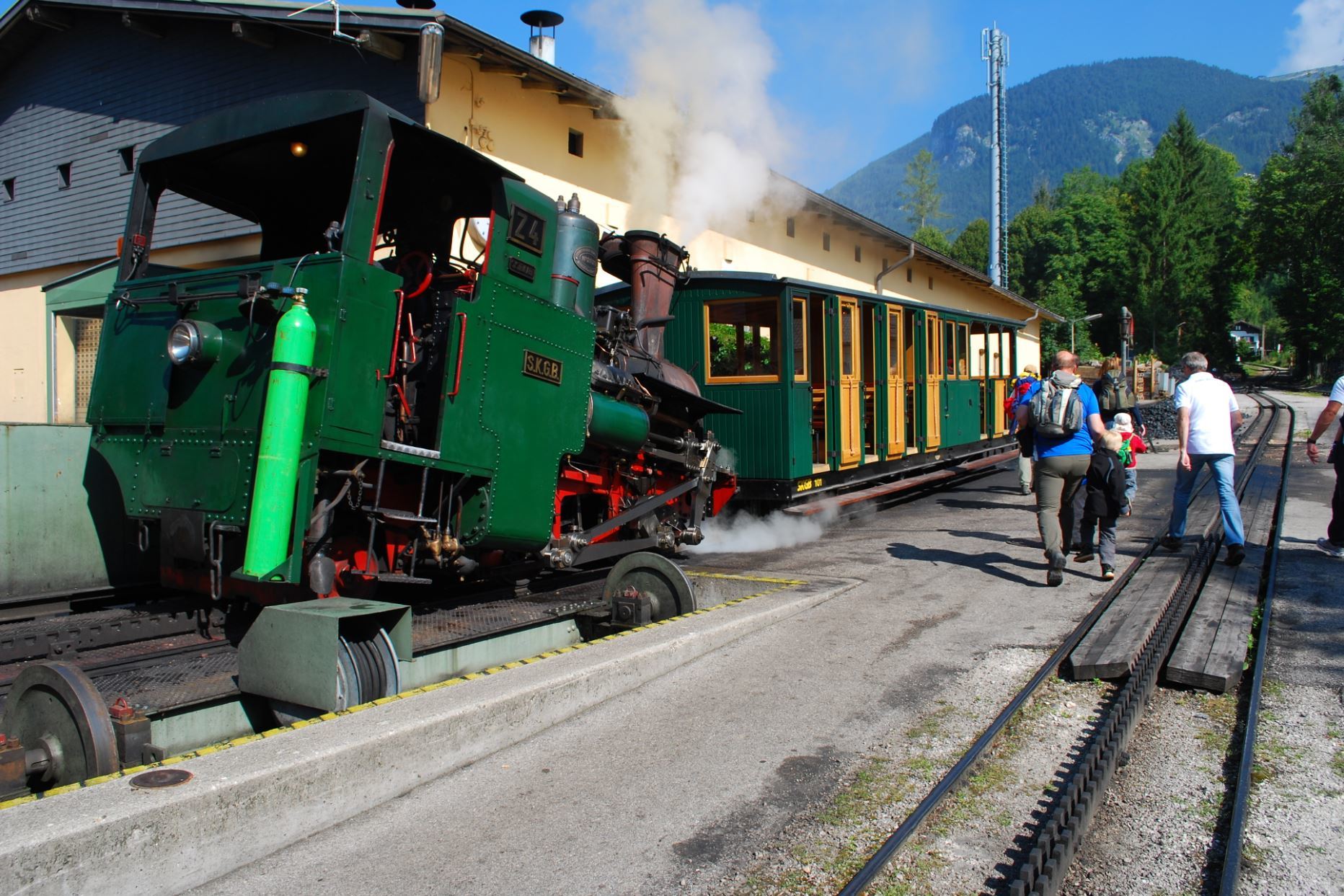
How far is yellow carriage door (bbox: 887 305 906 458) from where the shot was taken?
Answer: 478 inches

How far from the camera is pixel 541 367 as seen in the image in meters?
5.64

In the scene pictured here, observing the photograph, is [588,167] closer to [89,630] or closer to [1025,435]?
[1025,435]

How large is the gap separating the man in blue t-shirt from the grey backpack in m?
0.02

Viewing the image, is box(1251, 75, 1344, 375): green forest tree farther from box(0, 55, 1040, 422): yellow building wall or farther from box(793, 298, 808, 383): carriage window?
box(793, 298, 808, 383): carriage window

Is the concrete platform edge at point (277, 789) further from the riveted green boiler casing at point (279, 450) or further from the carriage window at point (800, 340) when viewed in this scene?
the carriage window at point (800, 340)

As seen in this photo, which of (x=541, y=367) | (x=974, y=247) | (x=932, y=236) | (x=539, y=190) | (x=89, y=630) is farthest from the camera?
(x=974, y=247)

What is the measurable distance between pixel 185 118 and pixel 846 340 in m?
10.6

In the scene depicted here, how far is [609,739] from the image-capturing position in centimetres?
416

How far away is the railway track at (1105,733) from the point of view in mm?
2939

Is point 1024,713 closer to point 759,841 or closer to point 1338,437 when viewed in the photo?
point 759,841

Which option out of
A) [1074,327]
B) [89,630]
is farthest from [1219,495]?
[1074,327]

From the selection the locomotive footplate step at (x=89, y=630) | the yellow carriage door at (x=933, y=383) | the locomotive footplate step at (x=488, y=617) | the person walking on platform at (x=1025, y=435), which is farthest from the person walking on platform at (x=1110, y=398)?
the locomotive footplate step at (x=89, y=630)

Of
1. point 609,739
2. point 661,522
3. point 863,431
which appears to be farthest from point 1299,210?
point 609,739

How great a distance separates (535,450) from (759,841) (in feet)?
9.79
